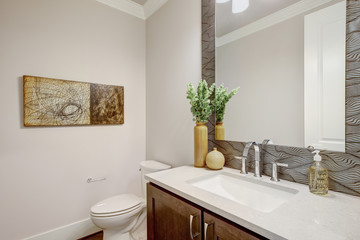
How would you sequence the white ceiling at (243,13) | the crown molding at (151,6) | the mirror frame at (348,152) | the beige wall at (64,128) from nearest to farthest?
the mirror frame at (348,152)
the white ceiling at (243,13)
the beige wall at (64,128)
the crown molding at (151,6)

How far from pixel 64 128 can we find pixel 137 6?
1652mm

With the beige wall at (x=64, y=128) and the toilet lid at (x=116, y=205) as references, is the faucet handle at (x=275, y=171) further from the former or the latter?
the beige wall at (x=64, y=128)

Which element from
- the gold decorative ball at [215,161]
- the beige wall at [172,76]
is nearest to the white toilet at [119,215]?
the beige wall at [172,76]

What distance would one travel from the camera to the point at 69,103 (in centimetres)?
172

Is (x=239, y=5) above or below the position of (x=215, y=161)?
above

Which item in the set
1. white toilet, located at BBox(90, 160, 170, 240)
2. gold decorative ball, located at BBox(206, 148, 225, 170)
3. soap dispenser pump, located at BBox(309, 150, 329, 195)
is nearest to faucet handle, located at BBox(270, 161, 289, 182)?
soap dispenser pump, located at BBox(309, 150, 329, 195)

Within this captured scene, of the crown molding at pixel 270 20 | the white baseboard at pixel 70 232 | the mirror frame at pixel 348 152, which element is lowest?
the white baseboard at pixel 70 232

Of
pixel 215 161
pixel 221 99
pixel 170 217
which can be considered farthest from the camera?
pixel 221 99

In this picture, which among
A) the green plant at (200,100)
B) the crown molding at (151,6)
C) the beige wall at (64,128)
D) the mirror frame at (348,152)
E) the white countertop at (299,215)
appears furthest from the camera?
the crown molding at (151,6)

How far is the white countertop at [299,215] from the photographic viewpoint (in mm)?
533

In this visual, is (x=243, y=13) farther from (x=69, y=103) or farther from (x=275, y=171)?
(x=69, y=103)

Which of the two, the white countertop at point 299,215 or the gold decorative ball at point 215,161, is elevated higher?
the gold decorative ball at point 215,161

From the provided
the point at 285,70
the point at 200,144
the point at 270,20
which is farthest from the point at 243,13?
the point at 200,144

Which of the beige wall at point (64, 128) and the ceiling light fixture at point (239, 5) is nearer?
the ceiling light fixture at point (239, 5)
